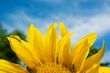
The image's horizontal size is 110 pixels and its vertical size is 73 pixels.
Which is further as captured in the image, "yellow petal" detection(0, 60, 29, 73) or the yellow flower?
"yellow petal" detection(0, 60, 29, 73)

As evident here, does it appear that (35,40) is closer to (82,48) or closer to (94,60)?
(82,48)

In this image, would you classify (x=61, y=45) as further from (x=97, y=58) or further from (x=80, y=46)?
(x=97, y=58)

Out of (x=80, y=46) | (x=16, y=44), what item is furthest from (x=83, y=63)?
(x=16, y=44)

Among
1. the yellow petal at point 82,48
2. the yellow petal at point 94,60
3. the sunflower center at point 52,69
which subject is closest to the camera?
the yellow petal at point 94,60

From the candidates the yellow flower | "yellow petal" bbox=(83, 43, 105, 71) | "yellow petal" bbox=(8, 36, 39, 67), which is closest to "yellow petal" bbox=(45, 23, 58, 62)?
the yellow flower

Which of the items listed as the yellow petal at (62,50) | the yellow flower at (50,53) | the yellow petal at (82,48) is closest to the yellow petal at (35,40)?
the yellow flower at (50,53)

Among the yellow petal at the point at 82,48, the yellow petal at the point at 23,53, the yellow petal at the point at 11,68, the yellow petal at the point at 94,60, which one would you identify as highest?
the yellow petal at the point at 23,53

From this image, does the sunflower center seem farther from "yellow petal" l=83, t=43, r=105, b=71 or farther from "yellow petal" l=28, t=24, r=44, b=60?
"yellow petal" l=83, t=43, r=105, b=71

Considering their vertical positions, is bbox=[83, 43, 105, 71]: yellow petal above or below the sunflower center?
below

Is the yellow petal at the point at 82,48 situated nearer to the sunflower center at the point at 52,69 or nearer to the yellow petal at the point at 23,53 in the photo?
the sunflower center at the point at 52,69
